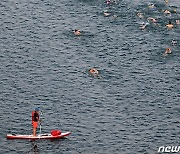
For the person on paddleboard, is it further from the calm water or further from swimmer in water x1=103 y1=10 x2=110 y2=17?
swimmer in water x1=103 y1=10 x2=110 y2=17

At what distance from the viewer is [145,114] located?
7669cm

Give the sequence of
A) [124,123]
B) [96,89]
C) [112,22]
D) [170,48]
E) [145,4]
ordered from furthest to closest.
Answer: [145,4] → [112,22] → [170,48] → [96,89] → [124,123]

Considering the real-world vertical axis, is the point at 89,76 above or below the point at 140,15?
below

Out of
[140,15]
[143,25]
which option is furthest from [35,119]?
[140,15]

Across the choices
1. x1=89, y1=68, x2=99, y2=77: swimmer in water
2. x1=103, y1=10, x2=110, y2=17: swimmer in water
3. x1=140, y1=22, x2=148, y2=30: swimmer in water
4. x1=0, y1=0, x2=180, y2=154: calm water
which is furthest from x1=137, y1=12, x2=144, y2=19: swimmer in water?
x1=89, y1=68, x2=99, y2=77: swimmer in water

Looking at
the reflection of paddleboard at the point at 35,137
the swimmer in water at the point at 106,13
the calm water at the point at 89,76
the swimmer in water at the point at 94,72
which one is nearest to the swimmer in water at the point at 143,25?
the calm water at the point at 89,76

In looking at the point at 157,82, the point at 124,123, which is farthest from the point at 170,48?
the point at 124,123

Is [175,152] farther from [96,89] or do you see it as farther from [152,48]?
[152,48]

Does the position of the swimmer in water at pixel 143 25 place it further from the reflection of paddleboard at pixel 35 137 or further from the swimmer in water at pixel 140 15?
the reflection of paddleboard at pixel 35 137

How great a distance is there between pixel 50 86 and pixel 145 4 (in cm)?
4049

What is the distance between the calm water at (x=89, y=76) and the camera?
2827 inches

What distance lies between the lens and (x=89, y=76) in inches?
3418

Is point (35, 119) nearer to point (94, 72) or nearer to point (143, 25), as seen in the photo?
point (94, 72)

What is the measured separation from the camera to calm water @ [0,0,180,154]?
2827 inches
